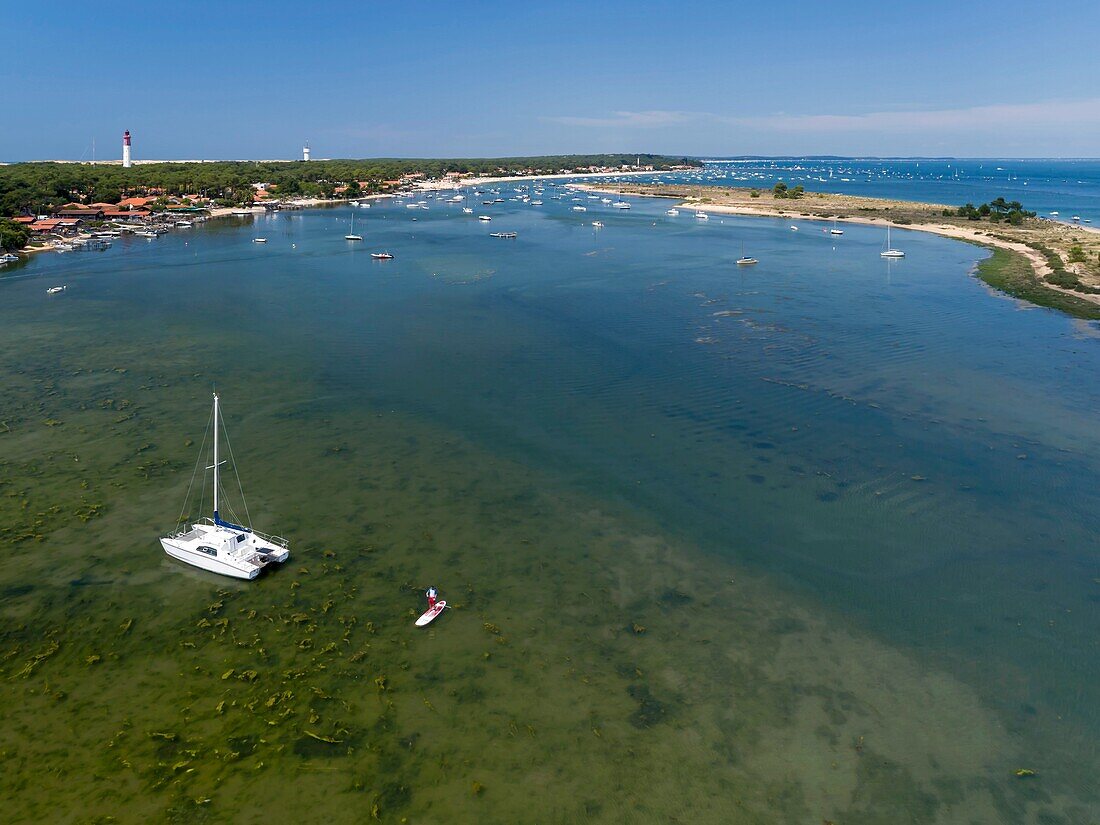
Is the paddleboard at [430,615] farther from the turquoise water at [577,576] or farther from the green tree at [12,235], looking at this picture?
the green tree at [12,235]

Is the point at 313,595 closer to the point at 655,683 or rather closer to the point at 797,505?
the point at 655,683

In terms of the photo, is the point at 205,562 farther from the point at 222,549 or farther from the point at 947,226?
the point at 947,226

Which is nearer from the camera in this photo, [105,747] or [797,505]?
[105,747]

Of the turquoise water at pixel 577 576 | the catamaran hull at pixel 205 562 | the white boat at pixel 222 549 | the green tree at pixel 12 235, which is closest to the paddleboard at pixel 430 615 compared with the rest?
the turquoise water at pixel 577 576

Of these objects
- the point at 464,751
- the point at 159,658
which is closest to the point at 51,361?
the point at 159,658

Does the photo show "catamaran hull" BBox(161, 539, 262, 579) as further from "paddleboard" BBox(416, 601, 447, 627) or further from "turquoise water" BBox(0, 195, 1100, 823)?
"paddleboard" BBox(416, 601, 447, 627)

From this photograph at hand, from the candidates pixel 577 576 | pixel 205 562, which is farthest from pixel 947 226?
pixel 205 562

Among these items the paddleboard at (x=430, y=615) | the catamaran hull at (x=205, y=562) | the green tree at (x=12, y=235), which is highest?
the green tree at (x=12, y=235)
